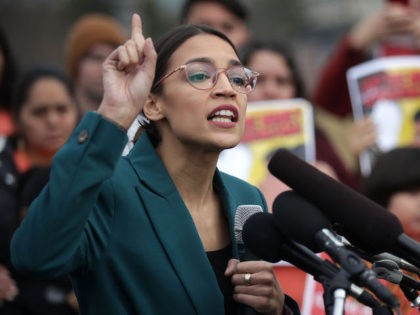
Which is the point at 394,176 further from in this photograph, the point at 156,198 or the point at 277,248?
the point at 277,248

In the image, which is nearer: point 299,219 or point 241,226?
point 299,219

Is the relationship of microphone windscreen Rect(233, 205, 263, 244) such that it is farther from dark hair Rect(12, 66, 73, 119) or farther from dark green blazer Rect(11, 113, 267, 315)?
dark hair Rect(12, 66, 73, 119)

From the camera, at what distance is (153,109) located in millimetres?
3818

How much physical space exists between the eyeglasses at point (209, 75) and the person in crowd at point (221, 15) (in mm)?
2904

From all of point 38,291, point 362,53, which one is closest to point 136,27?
point 38,291

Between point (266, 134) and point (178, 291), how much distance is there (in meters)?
2.54

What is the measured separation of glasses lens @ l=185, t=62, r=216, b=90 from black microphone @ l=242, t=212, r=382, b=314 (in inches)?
22.1

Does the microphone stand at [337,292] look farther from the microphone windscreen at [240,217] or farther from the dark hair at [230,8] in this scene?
the dark hair at [230,8]

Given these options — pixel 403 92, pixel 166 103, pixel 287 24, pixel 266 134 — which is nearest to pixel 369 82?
pixel 403 92

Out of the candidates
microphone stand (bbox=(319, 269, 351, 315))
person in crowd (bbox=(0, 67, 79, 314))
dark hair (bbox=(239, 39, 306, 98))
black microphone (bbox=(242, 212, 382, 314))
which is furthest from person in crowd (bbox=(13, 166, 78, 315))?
microphone stand (bbox=(319, 269, 351, 315))

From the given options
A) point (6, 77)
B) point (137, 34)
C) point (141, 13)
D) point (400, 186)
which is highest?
point (137, 34)

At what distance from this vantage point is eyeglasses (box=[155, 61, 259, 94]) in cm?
363

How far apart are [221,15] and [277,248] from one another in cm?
368

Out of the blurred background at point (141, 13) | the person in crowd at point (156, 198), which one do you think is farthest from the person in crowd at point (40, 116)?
the blurred background at point (141, 13)
